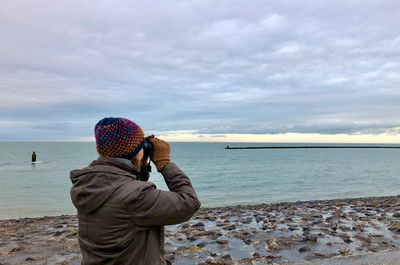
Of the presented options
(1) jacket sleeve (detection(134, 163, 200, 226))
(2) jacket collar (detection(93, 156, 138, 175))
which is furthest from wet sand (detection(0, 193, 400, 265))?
(2) jacket collar (detection(93, 156, 138, 175))

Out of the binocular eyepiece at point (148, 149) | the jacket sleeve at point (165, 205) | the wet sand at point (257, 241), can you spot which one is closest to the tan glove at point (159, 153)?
the binocular eyepiece at point (148, 149)

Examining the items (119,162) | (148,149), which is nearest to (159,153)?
(148,149)

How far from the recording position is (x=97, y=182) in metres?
1.82

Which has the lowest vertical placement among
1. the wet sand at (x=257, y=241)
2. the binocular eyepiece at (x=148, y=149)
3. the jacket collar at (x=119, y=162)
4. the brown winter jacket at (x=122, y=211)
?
the wet sand at (x=257, y=241)

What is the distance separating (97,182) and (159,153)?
1.54 feet

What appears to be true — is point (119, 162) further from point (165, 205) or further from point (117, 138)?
point (165, 205)

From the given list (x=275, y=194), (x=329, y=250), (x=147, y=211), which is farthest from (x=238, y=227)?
(x=275, y=194)

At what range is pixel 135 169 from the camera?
6.63ft

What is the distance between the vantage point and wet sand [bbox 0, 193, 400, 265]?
6.12 m

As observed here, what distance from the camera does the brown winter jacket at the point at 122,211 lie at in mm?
1805

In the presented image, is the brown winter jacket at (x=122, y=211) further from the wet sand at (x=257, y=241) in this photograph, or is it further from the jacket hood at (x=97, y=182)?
the wet sand at (x=257, y=241)

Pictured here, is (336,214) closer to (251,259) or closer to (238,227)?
(238,227)

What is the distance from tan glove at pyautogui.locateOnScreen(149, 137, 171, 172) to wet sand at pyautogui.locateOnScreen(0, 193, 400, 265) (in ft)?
13.6

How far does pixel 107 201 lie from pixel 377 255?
5.20m
